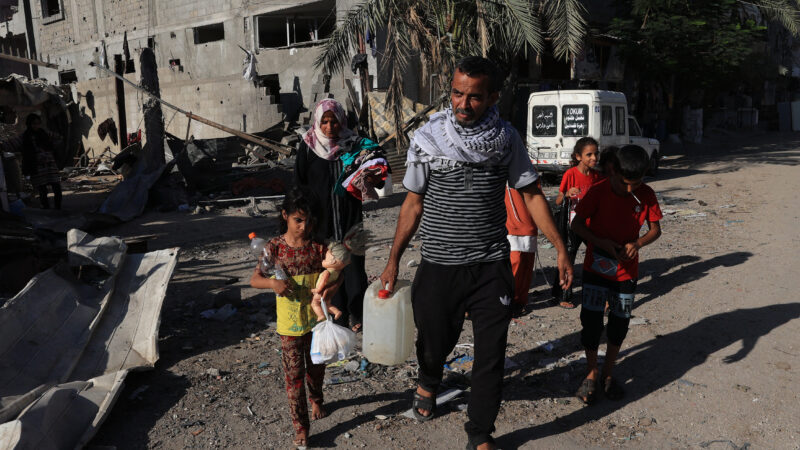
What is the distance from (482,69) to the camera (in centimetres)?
253

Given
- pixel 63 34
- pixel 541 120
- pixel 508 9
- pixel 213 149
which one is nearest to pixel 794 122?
pixel 541 120

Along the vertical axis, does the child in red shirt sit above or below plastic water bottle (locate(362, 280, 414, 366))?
above

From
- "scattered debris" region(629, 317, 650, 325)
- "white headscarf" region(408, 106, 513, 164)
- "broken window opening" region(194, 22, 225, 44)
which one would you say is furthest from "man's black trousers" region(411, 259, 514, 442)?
"broken window opening" region(194, 22, 225, 44)

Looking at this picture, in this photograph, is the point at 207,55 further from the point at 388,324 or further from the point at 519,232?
the point at 388,324

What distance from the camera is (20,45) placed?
2770cm

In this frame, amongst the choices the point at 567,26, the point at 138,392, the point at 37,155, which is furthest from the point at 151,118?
the point at 138,392

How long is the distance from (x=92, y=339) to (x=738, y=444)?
3778 millimetres

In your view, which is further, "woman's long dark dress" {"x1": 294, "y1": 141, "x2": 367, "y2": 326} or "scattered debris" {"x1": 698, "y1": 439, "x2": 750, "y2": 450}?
"woman's long dark dress" {"x1": 294, "y1": 141, "x2": 367, "y2": 326}

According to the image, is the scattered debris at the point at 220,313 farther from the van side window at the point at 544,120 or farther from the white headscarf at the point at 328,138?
the van side window at the point at 544,120

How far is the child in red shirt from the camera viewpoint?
4719mm

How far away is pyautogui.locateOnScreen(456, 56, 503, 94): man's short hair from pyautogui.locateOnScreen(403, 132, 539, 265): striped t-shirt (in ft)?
0.93

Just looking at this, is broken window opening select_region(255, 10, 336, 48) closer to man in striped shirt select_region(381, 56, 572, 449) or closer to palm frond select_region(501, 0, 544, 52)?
palm frond select_region(501, 0, 544, 52)

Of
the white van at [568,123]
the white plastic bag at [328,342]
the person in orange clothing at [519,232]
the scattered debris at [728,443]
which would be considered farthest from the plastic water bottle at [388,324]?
the white van at [568,123]

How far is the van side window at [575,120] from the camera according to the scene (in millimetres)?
13008
